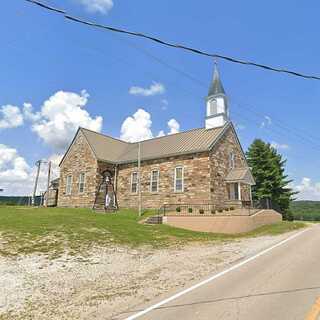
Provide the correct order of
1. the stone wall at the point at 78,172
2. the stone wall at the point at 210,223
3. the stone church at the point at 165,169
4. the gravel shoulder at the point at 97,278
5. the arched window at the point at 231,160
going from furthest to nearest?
1. the stone wall at the point at 78,172
2. the arched window at the point at 231,160
3. the stone church at the point at 165,169
4. the stone wall at the point at 210,223
5. the gravel shoulder at the point at 97,278

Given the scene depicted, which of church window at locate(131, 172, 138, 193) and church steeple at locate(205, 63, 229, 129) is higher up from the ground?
church steeple at locate(205, 63, 229, 129)

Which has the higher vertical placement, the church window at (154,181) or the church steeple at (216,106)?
the church steeple at (216,106)

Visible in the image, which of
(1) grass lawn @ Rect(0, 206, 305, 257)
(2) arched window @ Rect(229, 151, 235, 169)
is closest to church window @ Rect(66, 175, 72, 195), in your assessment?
(1) grass lawn @ Rect(0, 206, 305, 257)

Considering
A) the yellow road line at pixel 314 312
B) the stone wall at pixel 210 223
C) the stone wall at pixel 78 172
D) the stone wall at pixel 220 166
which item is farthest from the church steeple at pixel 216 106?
the yellow road line at pixel 314 312

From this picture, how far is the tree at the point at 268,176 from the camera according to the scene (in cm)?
4500

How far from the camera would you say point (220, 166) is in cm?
2772

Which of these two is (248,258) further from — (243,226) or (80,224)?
(243,226)

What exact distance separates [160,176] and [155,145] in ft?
16.9

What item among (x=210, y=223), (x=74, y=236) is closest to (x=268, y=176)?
(x=210, y=223)

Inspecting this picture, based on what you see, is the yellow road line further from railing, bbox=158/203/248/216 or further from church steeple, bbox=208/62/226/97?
church steeple, bbox=208/62/226/97

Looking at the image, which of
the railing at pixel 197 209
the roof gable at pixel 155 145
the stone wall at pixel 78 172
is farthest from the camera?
the stone wall at pixel 78 172

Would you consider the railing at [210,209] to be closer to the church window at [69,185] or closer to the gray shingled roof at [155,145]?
the gray shingled roof at [155,145]

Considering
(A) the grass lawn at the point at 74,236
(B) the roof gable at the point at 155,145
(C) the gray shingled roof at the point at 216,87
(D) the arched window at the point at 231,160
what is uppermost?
(C) the gray shingled roof at the point at 216,87

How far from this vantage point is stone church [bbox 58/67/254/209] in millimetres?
26812
